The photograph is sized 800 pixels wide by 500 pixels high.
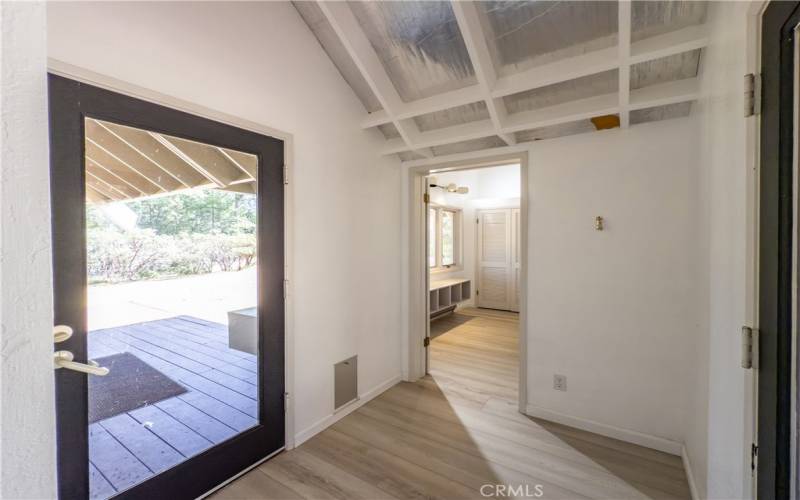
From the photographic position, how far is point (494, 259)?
6.52 meters

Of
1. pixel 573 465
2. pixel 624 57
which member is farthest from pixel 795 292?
pixel 573 465

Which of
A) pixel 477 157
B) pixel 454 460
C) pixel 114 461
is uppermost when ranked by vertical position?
pixel 477 157

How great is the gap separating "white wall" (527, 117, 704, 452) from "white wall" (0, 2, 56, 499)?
2.60 metres

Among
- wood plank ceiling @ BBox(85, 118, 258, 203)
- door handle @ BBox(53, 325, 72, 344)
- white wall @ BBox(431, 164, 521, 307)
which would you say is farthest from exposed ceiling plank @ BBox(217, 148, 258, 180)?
white wall @ BBox(431, 164, 521, 307)

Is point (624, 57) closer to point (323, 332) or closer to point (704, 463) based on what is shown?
point (704, 463)

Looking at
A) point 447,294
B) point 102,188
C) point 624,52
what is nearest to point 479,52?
point 624,52

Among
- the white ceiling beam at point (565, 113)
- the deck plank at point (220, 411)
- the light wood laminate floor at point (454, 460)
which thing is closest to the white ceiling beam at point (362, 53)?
the white ceiling beam at point (565, 113)

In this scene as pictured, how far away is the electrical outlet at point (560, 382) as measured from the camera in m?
2.53

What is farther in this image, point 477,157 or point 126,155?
point 477,157

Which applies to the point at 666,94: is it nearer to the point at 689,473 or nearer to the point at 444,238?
the point at 689,473

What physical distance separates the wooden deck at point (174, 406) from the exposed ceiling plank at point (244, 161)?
871 millimetres

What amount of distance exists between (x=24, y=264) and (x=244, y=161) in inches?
66.3

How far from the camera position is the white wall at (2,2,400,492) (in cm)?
42

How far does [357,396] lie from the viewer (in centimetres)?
278
